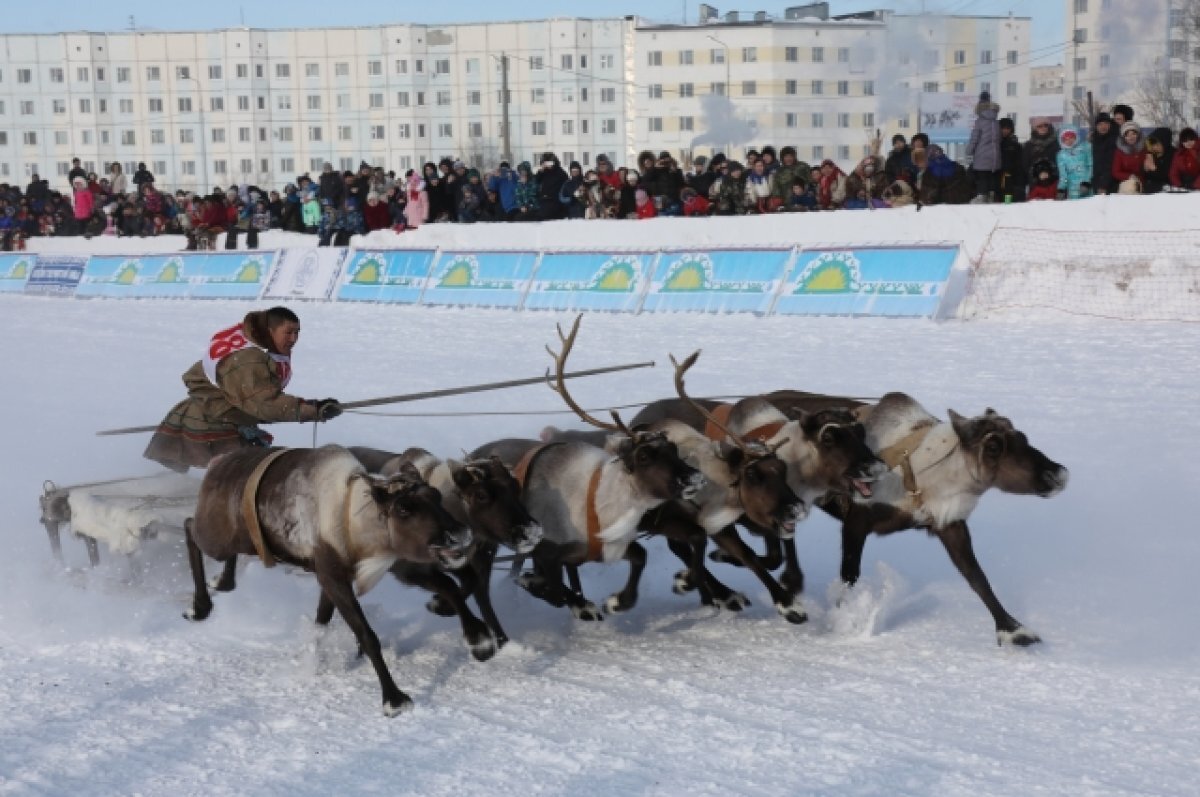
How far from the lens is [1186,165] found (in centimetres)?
1645

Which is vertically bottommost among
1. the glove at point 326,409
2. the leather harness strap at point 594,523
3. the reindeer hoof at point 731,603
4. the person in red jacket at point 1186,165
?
the reindeer hoof at point 731,603

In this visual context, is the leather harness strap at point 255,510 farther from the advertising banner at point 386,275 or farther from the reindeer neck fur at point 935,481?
the advertising banner at point 386,275

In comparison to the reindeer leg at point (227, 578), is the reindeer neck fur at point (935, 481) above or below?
above

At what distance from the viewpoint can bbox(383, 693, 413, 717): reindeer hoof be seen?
5801 millimetres

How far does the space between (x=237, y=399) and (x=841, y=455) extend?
305cm

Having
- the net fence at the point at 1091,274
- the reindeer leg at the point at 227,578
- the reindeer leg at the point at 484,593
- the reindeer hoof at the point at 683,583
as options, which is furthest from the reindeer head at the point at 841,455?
the net fence at the point at 1091,274

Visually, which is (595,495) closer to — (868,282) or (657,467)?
(657,467)

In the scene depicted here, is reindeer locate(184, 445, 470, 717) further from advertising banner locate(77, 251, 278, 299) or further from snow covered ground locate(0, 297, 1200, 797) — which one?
advertising banner locate(77, 251, 278, 299)

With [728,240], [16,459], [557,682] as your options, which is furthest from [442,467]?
[728,240]

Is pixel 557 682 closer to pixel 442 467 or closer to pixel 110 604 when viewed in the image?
pixel 442 467

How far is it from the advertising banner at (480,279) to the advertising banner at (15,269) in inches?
483

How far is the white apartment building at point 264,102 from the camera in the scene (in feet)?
341

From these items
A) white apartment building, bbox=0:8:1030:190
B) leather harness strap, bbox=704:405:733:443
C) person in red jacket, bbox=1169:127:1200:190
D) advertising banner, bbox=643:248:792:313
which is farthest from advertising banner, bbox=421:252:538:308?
white apartment building, bbox=0:8:1030:190

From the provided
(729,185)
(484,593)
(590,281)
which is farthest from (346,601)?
(729,185)
